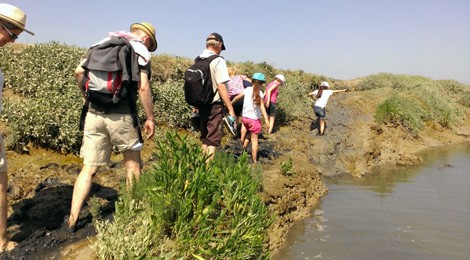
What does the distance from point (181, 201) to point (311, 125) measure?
10.8 m

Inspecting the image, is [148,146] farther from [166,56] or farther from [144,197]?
[166,56]

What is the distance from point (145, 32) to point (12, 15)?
51.0 inches

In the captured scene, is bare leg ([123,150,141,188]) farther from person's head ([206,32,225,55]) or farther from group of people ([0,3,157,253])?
person's head ([206,32,225,55])

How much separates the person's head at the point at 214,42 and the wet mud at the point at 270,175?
95.2 inches

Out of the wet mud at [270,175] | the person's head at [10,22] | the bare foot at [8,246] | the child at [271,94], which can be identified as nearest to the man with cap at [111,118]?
the wet mud at [270,175]

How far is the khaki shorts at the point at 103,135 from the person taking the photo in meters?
3.93

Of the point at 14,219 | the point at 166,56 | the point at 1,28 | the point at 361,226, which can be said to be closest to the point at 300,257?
the point at 361,226

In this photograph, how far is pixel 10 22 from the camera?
3250mm

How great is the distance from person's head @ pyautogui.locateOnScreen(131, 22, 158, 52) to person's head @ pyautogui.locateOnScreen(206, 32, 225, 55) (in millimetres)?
1327

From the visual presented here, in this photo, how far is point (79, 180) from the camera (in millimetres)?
3949

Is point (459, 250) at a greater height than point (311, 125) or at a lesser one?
lesser

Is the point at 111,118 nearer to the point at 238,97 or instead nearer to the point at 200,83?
the point at 200,83

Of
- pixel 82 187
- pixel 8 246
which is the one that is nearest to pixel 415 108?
pixel 82 187

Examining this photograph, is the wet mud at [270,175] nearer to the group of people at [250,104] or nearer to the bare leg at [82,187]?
the bare leg at [82,187]
